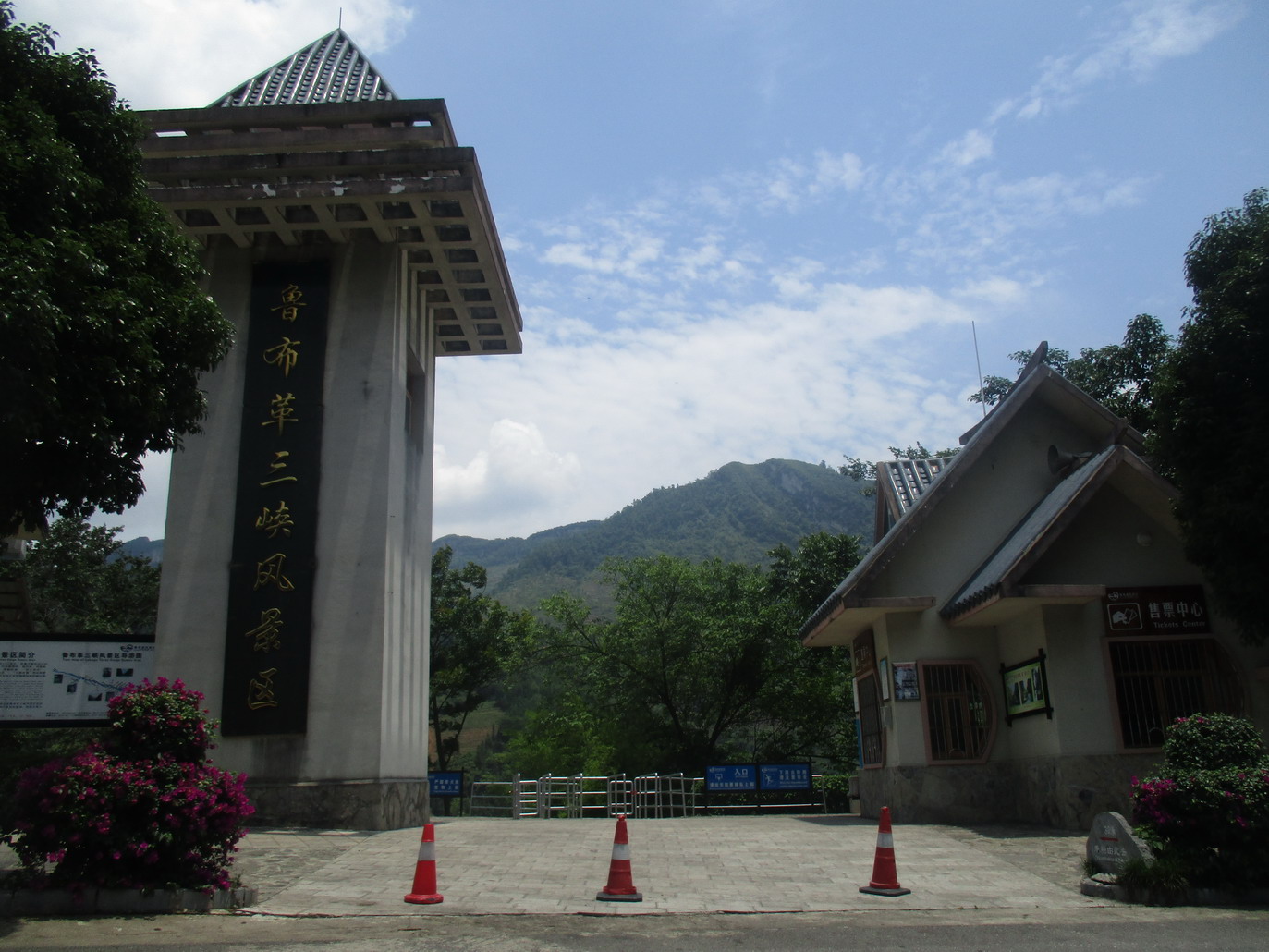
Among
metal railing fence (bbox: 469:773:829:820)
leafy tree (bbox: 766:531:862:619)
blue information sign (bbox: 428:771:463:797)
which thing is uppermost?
leafy tree (bbox: 766:531:862:619)

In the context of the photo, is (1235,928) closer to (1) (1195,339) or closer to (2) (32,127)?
(1) (1195,339)

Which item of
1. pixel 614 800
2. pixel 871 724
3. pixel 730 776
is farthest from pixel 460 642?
pixel 871 724

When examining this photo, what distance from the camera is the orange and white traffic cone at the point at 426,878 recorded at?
8.28 meters

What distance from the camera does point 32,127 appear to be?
8281mm

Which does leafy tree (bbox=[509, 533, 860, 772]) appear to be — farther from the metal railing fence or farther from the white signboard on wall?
the white signboard on wall

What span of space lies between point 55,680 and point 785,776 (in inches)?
638

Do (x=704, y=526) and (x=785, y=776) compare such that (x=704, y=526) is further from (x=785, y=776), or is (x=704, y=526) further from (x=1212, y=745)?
(x=1212, y=745)

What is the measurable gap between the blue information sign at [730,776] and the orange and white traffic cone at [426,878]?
16.1 m

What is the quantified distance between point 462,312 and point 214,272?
5.13 m

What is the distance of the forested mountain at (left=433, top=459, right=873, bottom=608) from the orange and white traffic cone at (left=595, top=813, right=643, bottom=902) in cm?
7817

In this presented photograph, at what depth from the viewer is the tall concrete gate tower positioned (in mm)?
15695

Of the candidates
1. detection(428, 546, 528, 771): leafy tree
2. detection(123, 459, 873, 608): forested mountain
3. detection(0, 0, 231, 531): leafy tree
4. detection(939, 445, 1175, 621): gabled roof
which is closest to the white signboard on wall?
detection(0, 0, 231, 531): leafy tree

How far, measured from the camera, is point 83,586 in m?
34.4

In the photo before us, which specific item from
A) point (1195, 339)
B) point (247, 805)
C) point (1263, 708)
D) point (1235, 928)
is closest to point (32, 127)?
point (247, 805)
